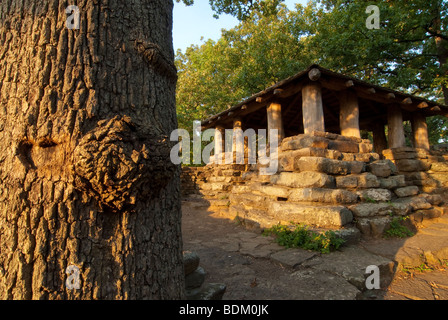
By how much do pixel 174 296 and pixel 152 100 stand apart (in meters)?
1.22

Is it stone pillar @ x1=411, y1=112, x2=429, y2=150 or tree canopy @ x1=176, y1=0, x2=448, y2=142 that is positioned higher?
tree canopy @ x1=176, y1=0, x2=448, y2=142

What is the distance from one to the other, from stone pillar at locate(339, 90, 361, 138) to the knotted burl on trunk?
6152 millimetres

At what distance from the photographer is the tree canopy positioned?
916 centimetres

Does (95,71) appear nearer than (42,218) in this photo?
No

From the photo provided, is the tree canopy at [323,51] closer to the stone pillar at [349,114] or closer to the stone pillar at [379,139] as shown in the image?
the stone pillar at [379,139]

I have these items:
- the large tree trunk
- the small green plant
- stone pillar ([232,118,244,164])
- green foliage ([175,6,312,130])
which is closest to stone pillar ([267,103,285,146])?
stone pillar ([232,118,244,164])

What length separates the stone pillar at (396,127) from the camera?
23.8 ft

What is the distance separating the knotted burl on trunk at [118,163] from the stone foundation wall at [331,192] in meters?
3.38

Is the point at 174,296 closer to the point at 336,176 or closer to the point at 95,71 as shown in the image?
the point at 95,71

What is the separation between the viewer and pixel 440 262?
3006mm

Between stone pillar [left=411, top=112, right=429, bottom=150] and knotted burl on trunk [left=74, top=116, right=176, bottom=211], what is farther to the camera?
stone pillar [left=411, top=112, right=429, bottom=150]

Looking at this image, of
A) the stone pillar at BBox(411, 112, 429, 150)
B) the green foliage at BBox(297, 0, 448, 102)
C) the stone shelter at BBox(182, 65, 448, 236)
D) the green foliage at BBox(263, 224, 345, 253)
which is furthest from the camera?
the green foliage at BBox(297, 0, 448, 102)

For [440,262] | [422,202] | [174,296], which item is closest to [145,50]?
[174,296]

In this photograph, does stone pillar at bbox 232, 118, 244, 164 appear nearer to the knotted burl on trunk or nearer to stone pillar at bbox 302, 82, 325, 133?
stone pillar at bbox 302, 82, 325, 133
